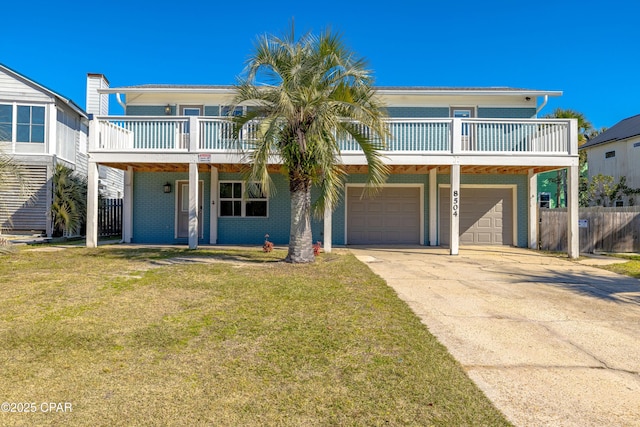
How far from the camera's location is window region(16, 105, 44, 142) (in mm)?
14547

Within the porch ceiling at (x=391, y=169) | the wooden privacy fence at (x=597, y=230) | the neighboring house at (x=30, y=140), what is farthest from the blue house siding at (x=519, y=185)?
the neighboring house at (x=30, y=140)

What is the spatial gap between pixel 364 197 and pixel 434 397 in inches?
441

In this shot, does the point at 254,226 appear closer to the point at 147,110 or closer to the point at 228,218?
the point at 228,218

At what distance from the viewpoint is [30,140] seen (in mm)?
14539

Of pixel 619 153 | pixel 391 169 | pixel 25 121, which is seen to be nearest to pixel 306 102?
pixel 391 169

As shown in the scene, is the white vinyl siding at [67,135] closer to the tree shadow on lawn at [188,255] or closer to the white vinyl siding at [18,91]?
the white vinyl siding at [18,91]

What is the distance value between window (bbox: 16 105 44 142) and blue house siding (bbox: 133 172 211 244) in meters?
4.71

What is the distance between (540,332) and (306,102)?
5668 millimetres

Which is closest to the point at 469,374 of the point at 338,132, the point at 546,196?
the point at 338,132

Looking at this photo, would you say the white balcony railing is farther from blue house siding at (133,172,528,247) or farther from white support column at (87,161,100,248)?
blue house siding at (133,172,528,247)

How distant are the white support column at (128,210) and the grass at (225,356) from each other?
658cm

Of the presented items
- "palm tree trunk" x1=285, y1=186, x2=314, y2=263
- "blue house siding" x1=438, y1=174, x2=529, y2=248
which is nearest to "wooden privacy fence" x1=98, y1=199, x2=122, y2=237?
"palm tree trunk" x1=285, y1=186, x2=314, y2=263

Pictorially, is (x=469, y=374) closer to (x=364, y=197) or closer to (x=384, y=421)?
(x=384, y=421)

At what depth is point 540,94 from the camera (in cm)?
1271
